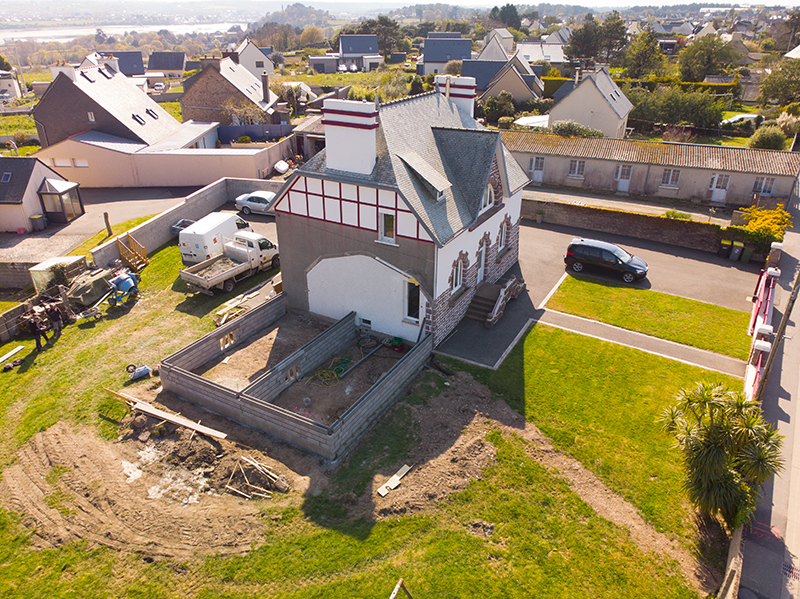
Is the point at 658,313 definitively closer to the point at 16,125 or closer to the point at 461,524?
the point at 461,524

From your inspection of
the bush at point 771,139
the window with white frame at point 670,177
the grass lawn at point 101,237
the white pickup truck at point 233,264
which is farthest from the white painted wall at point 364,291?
the bush at point 771,139

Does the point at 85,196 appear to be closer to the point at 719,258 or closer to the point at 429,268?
the point at 429,268

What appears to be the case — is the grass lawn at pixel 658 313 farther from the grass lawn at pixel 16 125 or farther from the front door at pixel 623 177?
the grass lawn at pixel 16 125

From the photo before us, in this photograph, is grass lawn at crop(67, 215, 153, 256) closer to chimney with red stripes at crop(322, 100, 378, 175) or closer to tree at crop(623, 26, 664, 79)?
chimney with red stripes at crop(322, 100, 378, 175)

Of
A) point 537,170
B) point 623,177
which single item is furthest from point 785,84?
point 537,170

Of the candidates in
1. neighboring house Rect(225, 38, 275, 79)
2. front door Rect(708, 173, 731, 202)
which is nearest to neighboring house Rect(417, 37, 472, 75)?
neighboring house Rect(225, 38, 275, 79)

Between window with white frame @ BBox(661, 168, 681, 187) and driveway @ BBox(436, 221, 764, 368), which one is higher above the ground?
window with white frame @ BBox(661, 168, 681, 187)

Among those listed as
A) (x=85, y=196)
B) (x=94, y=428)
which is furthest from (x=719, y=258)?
(x=85, y=196)
